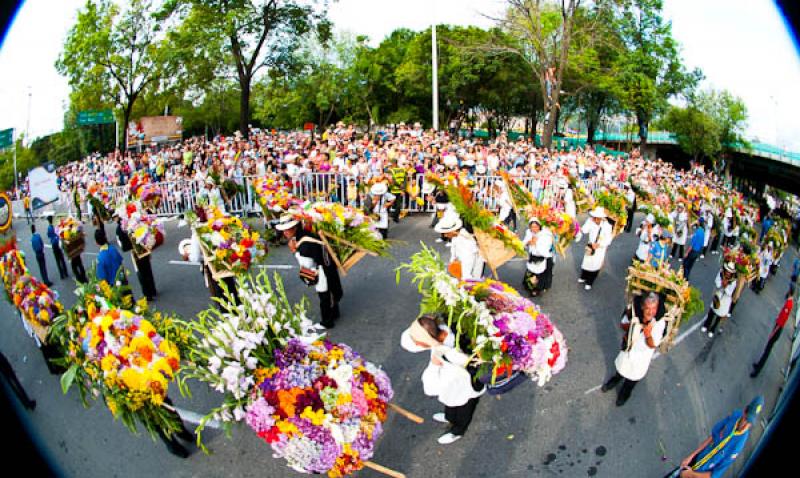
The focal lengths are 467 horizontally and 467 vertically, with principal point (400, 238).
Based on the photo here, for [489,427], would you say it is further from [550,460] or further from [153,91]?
[153,91]

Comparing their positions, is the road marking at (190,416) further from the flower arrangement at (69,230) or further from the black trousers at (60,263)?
the flower arrangement at (69,230)

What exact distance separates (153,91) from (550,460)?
4.82 m

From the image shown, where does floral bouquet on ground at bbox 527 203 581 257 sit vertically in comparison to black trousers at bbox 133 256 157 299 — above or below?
above

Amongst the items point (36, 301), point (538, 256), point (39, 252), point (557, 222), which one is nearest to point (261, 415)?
point (36, 301)

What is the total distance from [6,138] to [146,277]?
415cm

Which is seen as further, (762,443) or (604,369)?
(604,369)

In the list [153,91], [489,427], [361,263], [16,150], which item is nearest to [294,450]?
[489,427]

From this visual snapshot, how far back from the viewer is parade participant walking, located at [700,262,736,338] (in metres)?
3.22

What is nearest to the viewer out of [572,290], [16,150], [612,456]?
[16,150]

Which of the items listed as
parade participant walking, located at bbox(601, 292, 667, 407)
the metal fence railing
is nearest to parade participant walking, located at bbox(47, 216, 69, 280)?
parade participant walking, located at bbox(601, 292, 667, 407)

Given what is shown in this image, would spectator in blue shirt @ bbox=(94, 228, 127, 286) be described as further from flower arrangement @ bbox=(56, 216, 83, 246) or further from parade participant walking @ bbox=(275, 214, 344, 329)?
parade participant walking @ bbox=(275, 214, 344, 329)

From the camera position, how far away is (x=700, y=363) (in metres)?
3.57

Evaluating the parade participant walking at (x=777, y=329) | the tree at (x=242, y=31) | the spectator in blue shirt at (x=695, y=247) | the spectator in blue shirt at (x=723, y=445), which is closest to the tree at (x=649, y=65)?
the spectator in blue shirt at (x=695, y=247)

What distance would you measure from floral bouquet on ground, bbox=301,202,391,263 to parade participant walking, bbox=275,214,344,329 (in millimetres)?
151
